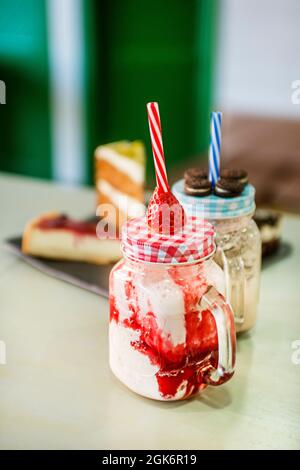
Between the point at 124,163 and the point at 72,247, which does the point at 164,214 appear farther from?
the point at 124,163

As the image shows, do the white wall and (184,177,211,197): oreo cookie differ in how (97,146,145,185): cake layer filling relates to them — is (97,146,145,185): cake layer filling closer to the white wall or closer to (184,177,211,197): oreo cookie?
(184,177,211,197): oreo cookie

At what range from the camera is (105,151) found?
1.74m

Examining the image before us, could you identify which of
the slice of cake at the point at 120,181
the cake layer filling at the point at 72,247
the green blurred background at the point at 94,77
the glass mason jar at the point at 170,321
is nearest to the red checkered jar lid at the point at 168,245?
the glass mason jar at the point at 170,321

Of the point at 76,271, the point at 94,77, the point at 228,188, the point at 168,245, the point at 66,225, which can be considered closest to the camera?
the point at 168,245

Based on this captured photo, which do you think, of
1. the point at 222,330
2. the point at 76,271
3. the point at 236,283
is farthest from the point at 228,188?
the point at 76,271

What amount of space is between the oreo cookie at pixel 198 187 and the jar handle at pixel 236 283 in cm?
10

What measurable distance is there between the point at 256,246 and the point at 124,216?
696 mm

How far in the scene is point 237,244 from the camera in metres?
1.01

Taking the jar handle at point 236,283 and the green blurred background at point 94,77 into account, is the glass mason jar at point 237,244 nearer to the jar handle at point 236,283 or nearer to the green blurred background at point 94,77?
the jar handle at point 236,283

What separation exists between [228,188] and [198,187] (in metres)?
0.05

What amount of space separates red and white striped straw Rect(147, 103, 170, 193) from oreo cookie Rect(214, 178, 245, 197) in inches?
6.2

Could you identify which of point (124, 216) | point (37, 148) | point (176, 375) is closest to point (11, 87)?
point (37, 148)

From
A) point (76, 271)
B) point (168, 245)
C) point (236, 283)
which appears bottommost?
point (76, 271)
